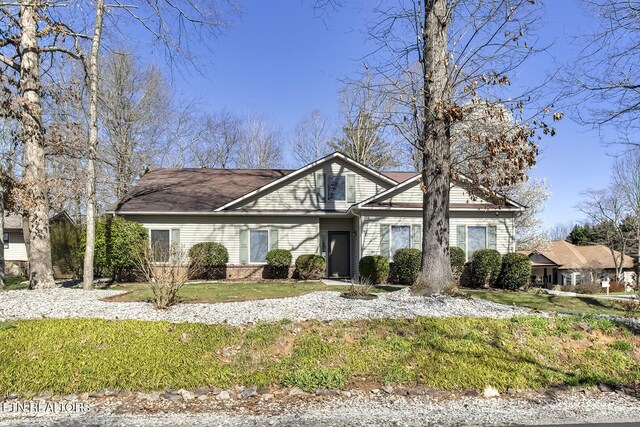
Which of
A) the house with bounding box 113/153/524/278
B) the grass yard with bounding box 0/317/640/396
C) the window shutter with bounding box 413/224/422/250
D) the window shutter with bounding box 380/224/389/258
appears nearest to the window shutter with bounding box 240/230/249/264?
the house with bounding box 113/153/524/278

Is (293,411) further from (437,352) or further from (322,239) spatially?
(322,239)

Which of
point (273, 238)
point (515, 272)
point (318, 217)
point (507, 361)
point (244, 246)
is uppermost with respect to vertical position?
point (318, 217)

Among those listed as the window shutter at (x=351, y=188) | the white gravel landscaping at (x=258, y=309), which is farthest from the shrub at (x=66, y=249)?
the window shutter at (x=351, y=188)

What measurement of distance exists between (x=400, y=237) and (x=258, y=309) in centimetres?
1058

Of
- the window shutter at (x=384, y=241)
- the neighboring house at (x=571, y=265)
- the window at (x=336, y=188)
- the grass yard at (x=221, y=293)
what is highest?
the window at (x=336, y=188)

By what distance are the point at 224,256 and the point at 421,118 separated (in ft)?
35.2

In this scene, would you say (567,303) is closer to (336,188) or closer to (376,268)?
(376,268)

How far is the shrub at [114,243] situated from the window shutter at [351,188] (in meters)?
8.51

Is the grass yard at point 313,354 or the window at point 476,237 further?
the window at point 476,237

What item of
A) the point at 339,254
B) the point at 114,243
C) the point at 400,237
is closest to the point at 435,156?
the point at 400,237

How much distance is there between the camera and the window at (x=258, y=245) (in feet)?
59.7

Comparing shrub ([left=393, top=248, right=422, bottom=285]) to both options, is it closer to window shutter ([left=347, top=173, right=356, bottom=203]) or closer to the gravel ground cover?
window shutter ([left=347, top=173, right=356, bottom=203])

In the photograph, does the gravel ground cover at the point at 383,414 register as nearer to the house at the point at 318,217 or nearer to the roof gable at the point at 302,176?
the house at the point at 318,217

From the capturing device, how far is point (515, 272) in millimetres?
15859
